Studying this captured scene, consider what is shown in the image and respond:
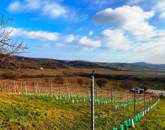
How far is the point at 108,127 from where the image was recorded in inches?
835

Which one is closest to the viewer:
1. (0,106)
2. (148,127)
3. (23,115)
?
(23,115)

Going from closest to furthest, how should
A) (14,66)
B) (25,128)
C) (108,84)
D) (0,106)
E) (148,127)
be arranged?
(14,66) < (25,128) < (0,106) < (148,127) < (108,84)

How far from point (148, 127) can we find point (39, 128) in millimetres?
9907

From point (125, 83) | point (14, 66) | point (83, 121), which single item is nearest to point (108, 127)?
point (83, 121)

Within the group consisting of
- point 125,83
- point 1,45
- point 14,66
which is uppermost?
point 1,45

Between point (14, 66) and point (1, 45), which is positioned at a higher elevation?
point (1, 45)

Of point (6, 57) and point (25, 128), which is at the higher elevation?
point (6, 57)

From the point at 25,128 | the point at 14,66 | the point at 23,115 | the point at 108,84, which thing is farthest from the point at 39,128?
the point at 108,84

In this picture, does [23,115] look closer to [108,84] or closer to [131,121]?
[131,121]

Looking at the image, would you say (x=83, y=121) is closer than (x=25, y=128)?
No

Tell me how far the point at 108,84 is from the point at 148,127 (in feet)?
280

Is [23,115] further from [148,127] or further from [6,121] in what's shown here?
[148,127]

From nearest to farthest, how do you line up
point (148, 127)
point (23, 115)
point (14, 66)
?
1. point (14, 66)
2. point (23, 115)
3. point (148, 127)

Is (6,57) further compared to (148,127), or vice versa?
(148,127)
